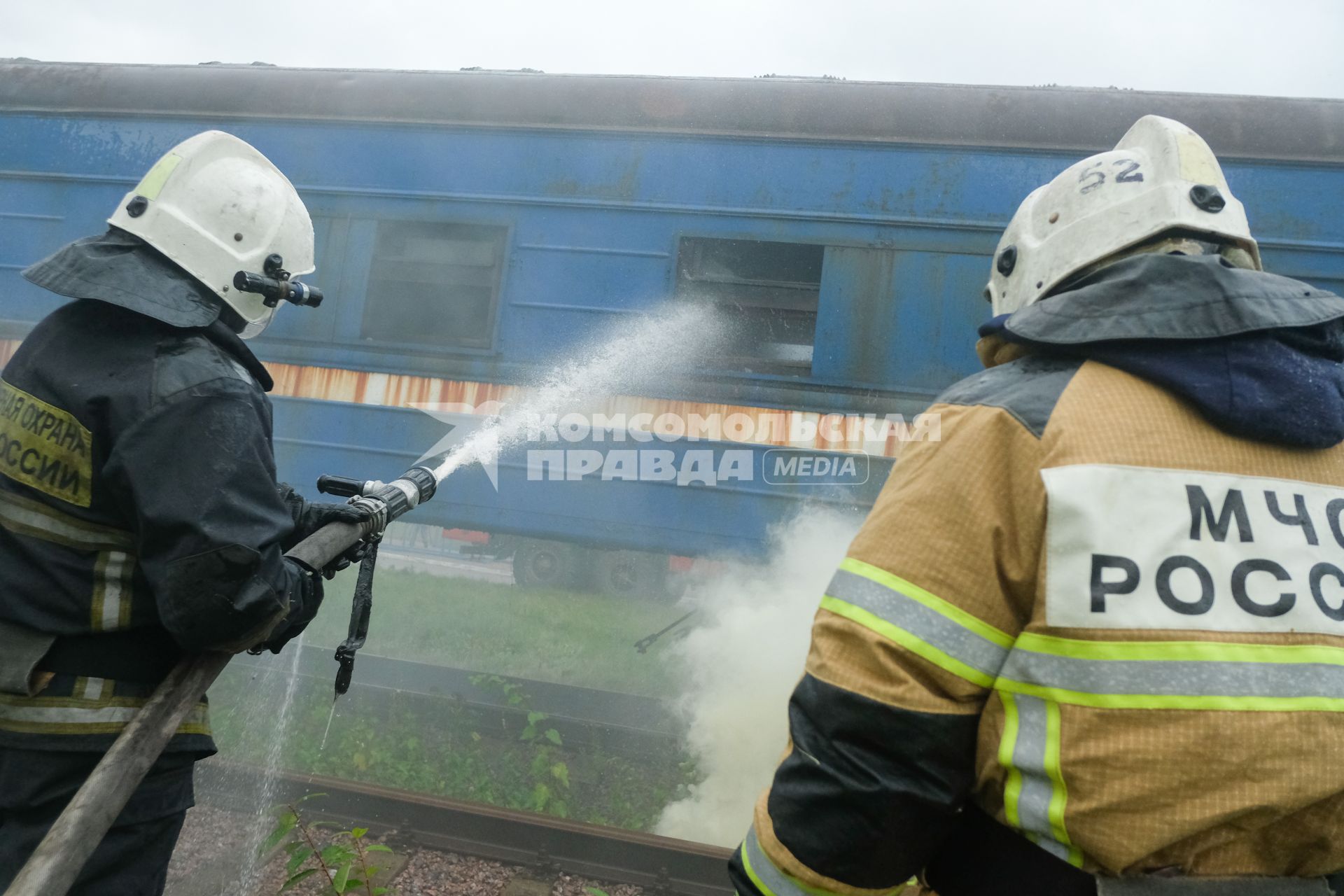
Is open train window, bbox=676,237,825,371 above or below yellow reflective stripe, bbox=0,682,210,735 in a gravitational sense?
above

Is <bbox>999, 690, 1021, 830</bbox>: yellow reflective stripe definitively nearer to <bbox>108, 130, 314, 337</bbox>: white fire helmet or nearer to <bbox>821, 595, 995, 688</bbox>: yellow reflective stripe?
<bbox>821, 595, 995, 688</bbox>: yellow reflective stripe

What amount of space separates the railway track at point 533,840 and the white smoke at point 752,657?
0.57m

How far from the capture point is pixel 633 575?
29.8ft

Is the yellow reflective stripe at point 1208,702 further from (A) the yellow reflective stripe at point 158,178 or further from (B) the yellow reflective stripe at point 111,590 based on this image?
(A) the yellow reflective stripe at point 158,178

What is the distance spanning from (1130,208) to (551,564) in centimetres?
940

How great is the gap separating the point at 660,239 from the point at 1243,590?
14.6 ft

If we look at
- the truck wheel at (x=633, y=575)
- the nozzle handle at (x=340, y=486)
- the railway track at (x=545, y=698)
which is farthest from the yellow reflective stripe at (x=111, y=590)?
the truck wheel at (x=633, y=575)

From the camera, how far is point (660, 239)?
5.16 meters

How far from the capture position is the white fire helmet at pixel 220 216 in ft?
7.00

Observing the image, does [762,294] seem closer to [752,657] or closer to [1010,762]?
[752,657]

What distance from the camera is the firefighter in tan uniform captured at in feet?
3.20

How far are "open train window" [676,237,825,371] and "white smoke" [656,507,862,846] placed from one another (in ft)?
3.18

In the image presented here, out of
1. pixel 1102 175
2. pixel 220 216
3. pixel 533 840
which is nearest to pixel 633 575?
pixel 533 840

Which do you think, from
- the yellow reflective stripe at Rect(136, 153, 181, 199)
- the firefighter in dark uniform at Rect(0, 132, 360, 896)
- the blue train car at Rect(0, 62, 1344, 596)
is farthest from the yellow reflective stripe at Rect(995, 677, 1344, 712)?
the blue train car at Rect(0, 62, 1344, 596)
